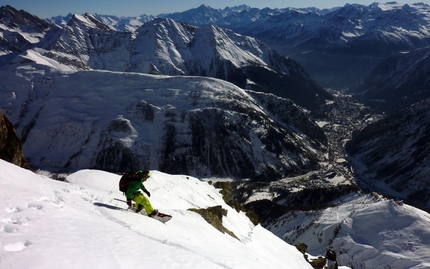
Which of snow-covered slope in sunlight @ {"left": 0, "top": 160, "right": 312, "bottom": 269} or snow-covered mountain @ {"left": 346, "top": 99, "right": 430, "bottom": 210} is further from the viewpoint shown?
snow-covered mountain @ {"left": 346, "top": 99, "right": 430, "bottom": 210}

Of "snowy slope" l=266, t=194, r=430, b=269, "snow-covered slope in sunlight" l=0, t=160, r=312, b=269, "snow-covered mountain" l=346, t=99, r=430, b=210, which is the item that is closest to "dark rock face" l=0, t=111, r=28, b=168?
"snow-covered slope in sunlight" l=0, t=160, r=312, b=269

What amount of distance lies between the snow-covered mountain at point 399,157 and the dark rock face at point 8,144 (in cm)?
14911

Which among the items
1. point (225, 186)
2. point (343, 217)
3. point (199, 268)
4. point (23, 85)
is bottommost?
point (343, 217)

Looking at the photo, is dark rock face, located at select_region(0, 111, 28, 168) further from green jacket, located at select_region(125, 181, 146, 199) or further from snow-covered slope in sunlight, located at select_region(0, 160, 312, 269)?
green jacket, located at select_region(125, 181, 146, 199)

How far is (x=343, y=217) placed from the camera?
3088 inches

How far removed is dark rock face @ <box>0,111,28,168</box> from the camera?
24877 millimetres

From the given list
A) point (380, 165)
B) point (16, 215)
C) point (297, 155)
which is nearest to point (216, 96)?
point (297, 155)

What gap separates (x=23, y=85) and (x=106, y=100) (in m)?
54.7

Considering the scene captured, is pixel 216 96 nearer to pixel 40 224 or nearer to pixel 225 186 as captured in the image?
pixel 225 186

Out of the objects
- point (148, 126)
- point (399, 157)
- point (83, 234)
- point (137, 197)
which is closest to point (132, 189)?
point (137, 197)

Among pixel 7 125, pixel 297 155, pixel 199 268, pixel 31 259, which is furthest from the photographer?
pixel 297 155

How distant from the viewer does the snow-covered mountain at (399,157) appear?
14080cm

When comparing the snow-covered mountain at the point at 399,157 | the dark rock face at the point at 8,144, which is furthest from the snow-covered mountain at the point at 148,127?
the dark rock face at the point at 8,144

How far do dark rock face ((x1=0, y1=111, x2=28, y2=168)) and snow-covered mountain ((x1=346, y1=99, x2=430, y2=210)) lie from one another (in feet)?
489
